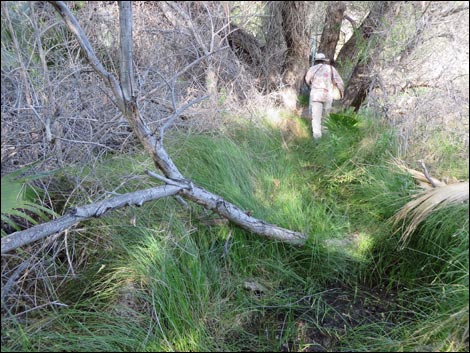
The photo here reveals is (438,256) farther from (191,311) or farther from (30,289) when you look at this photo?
(30,289)

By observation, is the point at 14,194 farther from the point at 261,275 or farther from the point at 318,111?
the point at 318,111

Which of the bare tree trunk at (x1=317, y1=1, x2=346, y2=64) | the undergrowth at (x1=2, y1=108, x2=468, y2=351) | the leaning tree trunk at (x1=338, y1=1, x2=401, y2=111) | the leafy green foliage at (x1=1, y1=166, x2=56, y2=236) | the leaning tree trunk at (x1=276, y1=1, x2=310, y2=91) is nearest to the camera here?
the leafy green foliage at (x1=1, y1=166, x2=56, y2=236)

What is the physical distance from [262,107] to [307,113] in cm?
90

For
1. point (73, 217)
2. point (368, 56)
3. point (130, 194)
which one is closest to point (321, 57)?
point (368, 56)

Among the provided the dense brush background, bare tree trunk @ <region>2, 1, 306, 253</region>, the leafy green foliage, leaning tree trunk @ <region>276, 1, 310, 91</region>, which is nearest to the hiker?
leaning tree trunk @ <region>276, 1, 310, 91</region>

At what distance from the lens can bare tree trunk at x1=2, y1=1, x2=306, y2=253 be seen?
1.92 m

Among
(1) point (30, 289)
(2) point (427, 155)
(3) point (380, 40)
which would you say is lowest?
(1) point (30, 289)

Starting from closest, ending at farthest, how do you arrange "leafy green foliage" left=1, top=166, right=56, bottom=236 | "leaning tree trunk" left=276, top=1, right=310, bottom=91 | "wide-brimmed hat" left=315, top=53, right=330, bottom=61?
"leafy green foliage" left=1, top=166, right=56, bottom=236 < "leaning tree trunk" left=276, top=1, right=310, bottom=91 < "wide-brimmed hat" left=315, top=53, right=330, bottom=61

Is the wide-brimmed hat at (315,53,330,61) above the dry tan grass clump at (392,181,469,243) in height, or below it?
above

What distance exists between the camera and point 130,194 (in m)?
2.32

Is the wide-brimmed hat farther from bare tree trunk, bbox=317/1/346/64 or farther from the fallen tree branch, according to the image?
the fallen tree branch

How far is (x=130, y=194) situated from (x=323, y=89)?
3895 mm

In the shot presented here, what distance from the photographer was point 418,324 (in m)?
2.21

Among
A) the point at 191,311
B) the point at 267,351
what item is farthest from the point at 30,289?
the point at 267,351
